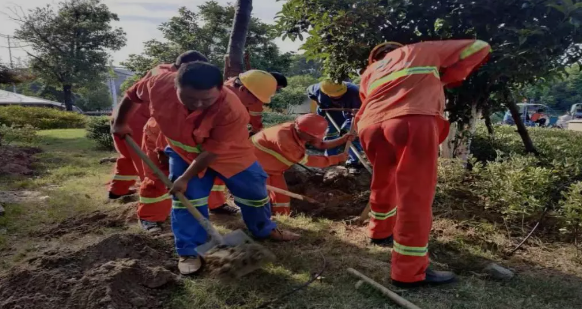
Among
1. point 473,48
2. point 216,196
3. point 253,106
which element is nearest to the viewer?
point 473,48

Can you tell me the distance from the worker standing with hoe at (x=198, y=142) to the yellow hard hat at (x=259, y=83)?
129cm

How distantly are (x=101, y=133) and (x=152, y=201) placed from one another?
7.31 m

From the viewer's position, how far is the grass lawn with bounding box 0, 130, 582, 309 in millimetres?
2367

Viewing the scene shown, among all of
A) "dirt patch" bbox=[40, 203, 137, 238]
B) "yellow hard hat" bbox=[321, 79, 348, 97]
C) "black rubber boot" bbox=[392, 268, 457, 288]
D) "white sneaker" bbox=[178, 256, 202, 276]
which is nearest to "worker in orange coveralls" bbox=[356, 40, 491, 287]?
"black rubber boot" bbox=[392, 268, 457, 288]

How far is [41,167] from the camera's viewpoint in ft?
23.0

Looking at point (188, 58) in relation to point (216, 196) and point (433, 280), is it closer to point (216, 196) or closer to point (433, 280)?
point (216, 196)

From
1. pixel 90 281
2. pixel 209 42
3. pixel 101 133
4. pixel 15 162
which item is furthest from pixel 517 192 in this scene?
pixel 209 42

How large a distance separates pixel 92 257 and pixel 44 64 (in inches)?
1164

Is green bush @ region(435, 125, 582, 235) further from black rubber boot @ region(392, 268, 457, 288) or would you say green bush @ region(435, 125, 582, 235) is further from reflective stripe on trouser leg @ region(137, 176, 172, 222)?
reflective stripe on trouser leg @ region(137, 176, 172, 222)

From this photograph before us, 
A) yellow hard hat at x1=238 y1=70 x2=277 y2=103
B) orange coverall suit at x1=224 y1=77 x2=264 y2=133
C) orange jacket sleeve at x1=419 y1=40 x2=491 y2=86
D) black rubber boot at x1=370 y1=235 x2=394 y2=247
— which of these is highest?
orange jacket sleeve at x1=419 y1=40 x2=491 y2=86

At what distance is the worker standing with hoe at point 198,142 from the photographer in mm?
2461

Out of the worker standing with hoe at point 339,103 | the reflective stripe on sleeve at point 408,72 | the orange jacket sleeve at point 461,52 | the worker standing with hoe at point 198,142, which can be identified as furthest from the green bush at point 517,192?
the worker standing with hoe at point 198,142

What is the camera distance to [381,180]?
3.03 m

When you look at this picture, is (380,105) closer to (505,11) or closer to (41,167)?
(505,11)
